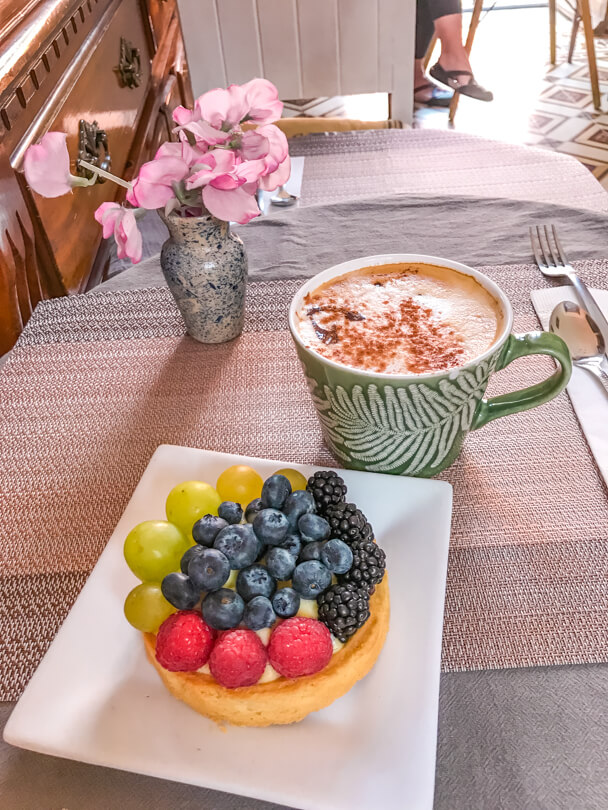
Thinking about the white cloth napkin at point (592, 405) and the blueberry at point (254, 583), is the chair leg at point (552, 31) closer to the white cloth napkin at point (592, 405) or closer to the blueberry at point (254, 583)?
the white cloth napkin at point (592, 405)

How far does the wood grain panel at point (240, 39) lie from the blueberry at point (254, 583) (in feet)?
6.00

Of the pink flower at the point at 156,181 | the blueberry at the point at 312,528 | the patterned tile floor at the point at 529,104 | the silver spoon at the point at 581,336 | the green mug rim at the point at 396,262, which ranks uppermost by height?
the pink flower at the point at 156,181

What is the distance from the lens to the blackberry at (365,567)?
0.52 m

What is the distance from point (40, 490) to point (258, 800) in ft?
1.38

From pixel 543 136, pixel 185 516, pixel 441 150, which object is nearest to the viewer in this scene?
pixel 185 516

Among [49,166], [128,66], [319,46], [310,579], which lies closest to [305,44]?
[319,46]

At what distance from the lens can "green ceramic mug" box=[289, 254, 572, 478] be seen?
576 millimetres

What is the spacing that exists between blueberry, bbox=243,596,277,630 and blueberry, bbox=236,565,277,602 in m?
0.01

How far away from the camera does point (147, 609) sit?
0.51m

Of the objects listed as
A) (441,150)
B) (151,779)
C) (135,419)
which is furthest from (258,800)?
(441,150)

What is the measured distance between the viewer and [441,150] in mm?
1424

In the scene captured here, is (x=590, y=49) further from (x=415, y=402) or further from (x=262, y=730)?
(x=262, y=730)

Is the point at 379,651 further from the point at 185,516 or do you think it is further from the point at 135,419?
the point at 135,419

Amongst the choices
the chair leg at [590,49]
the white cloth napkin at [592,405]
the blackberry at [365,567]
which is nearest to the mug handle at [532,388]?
the white cloth napkin at [592,405]
